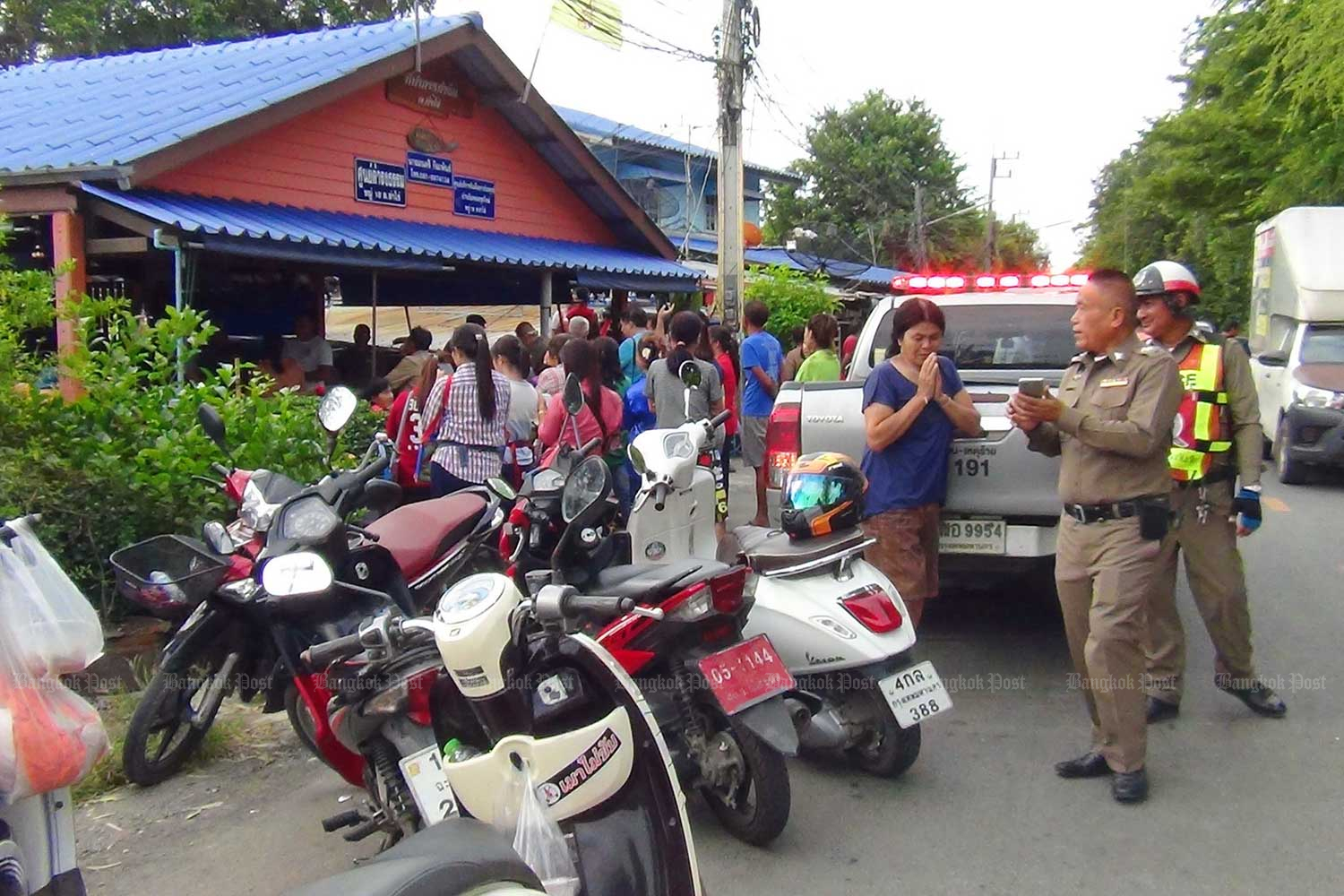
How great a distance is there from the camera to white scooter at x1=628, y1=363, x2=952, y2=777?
4.23 metres

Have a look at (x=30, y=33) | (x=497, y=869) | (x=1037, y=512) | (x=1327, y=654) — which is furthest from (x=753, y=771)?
(x=30, y=33)

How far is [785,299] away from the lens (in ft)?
59.0

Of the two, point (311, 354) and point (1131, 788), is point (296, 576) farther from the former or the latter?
point (311, 354)

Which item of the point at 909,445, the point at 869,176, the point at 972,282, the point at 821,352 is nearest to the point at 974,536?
the point at 909,445

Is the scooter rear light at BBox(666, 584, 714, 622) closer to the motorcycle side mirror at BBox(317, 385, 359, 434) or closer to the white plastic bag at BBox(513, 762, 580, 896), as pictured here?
the white plastic bag at BBox(513, 762, 580, 896)

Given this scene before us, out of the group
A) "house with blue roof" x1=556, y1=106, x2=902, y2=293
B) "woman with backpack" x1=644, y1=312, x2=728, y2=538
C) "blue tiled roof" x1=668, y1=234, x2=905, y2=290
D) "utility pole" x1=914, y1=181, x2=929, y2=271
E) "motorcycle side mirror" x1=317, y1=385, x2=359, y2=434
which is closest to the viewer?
"motorcycle side mirror" x1=317, y1=385, x2=359, y2=434

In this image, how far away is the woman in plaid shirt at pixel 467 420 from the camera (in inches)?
275

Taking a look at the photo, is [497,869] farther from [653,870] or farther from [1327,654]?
[1327,654]

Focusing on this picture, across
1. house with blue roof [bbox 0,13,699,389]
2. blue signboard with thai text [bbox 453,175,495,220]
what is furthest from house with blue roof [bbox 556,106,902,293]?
blue signboard with thai text [bbox 453,175,495,220]

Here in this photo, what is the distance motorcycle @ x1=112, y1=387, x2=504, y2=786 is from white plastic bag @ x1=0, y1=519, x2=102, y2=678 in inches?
23.5

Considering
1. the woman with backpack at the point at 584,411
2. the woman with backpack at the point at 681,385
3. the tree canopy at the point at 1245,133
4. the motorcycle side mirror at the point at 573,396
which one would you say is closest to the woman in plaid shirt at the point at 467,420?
the woman with backpack at the point at 584,411

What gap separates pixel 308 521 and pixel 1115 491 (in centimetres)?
283

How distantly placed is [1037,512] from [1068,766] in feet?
4.24

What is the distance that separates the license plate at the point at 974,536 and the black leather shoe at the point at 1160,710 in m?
0.92
